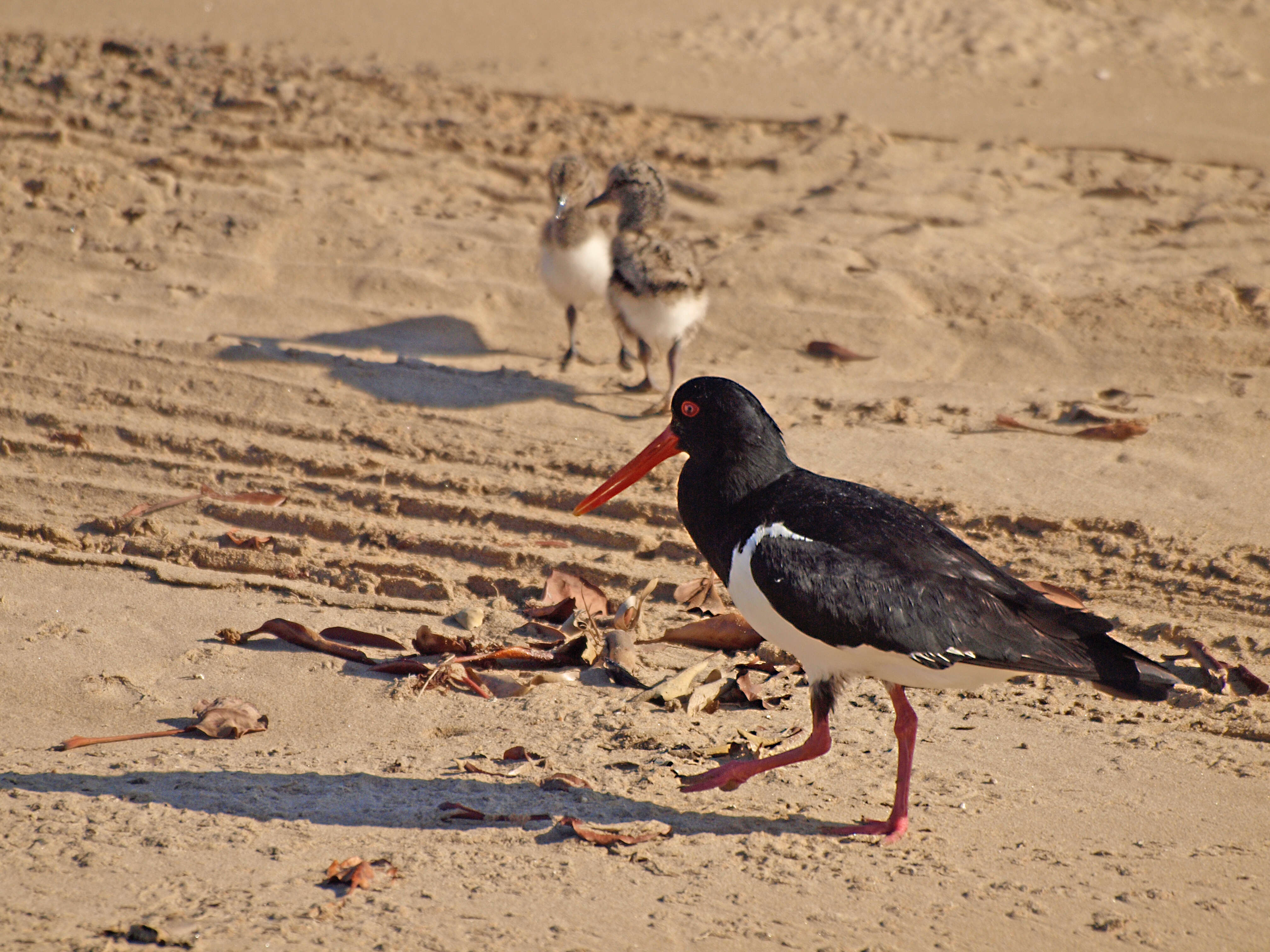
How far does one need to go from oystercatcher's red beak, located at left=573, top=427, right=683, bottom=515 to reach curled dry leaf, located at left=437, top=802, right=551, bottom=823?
133 cm

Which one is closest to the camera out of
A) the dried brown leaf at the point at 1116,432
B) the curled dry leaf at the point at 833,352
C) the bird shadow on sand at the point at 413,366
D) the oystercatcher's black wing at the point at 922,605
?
the oystercatcher's black wing at the point at 922,605

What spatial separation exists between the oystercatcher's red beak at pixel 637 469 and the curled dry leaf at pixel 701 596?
61cm

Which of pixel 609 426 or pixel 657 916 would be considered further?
pixel 609 426

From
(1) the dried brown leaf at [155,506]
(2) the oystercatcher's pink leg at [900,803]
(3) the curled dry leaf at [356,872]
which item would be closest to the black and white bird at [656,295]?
(1) the dried brown leaf at [155,506]

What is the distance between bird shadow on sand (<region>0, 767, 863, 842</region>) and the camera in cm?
372

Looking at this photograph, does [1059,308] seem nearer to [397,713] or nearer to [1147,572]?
[1147,572]

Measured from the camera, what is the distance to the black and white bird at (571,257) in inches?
296

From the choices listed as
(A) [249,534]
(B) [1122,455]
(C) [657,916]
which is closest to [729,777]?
(C) [657,916]

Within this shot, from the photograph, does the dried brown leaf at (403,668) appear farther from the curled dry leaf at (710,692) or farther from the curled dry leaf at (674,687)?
the curled dry leaf at (710,692)

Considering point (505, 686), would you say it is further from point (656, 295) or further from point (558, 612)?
point (656, 295)

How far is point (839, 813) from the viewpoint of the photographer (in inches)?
155

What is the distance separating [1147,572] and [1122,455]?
96cm

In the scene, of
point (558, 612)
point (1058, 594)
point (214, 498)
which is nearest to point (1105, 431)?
point (1058, 594)

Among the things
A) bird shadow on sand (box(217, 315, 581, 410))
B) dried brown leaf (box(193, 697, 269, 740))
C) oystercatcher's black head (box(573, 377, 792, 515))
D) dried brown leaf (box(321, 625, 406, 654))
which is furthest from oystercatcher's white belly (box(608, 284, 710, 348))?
dried brown leaf (box(193, 697, 269, 740))
